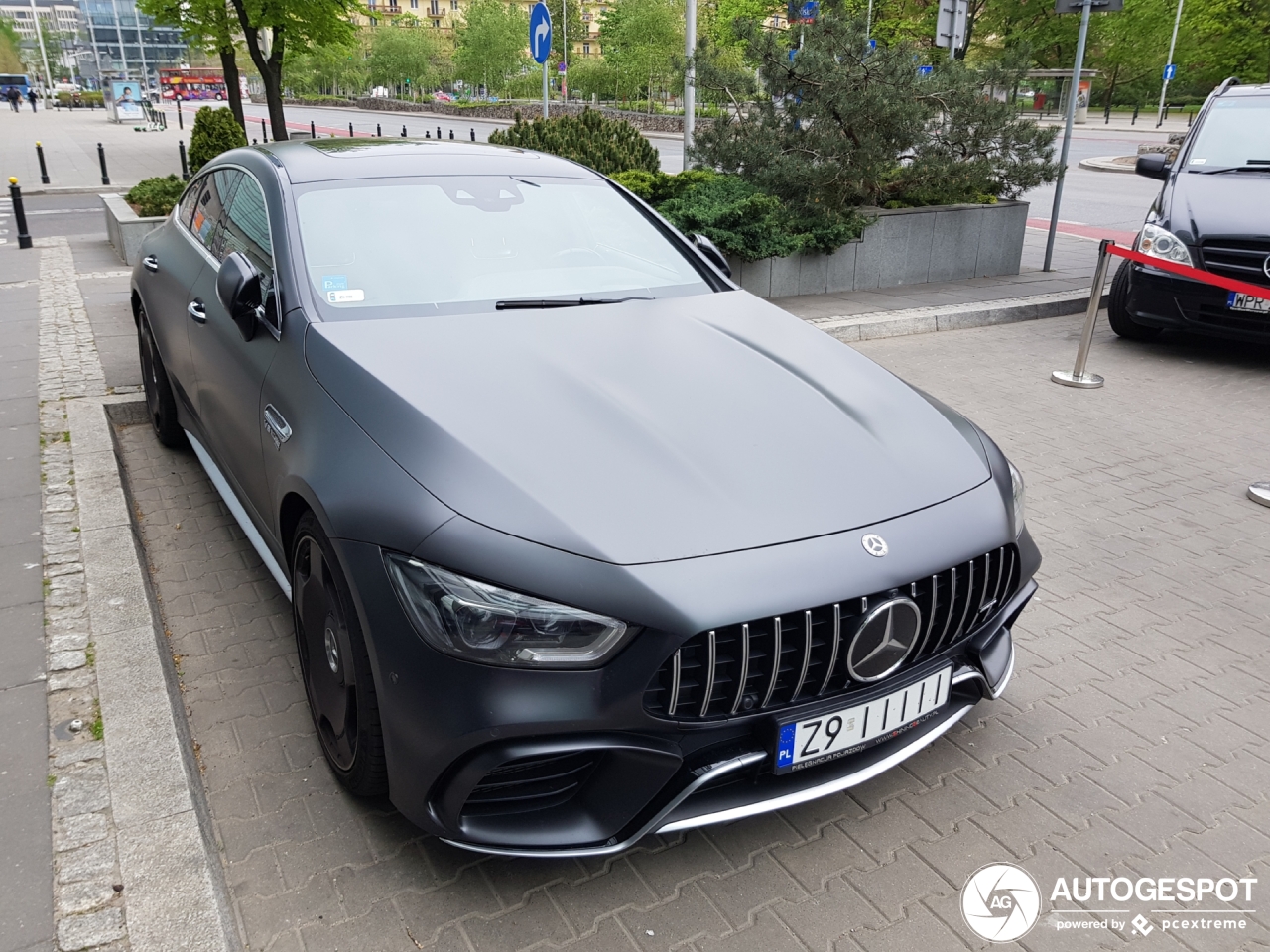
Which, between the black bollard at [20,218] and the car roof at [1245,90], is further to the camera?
the black bollard at [20,218]

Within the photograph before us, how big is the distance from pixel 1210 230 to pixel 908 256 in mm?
3168

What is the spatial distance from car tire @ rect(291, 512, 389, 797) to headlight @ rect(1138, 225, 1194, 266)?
697 cm

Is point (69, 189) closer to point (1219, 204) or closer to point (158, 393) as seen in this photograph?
point (158, 393)

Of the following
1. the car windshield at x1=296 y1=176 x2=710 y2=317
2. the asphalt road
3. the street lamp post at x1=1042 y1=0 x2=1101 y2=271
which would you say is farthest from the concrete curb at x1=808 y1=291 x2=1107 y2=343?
the car windshield at x1=296 y1=176 x2=710 y2=317

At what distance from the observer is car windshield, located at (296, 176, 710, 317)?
339 centimetres

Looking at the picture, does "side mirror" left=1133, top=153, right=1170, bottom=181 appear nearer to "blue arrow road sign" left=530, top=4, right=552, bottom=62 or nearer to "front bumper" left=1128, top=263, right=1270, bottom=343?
"front bumper" left=1128, top=263, right=1270, bottom=343

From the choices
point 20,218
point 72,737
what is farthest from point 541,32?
point 72,737

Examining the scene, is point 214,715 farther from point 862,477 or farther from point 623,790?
point 862,477

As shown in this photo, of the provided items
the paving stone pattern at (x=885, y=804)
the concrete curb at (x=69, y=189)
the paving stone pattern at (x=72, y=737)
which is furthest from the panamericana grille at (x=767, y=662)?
the concrete curb at (x=69, y=189)

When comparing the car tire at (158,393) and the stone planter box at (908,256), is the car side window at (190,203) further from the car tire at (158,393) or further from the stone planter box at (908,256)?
the stone planter box at (908,256)

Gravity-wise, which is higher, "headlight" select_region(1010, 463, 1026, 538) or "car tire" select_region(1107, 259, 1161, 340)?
"headlight" select_region(1010, 463, 1026, 538)

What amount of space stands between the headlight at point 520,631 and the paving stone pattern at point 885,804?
73 centimetres

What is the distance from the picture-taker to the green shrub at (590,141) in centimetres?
1078

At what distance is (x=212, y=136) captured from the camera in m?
13.6
